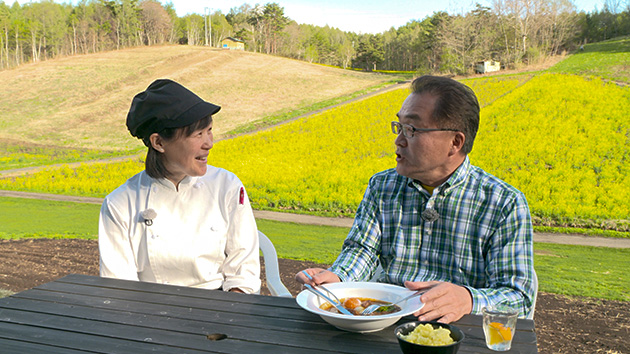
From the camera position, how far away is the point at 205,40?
298ft

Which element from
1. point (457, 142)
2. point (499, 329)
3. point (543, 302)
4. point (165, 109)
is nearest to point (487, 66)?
point (543, 302)

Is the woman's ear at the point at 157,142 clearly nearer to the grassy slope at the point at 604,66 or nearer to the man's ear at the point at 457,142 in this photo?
the man's ear at the point at 457,142

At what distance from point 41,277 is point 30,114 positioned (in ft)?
124

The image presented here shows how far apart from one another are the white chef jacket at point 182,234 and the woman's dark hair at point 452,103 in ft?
3.68

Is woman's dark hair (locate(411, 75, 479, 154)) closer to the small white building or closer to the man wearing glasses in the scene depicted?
the man wearing glasses

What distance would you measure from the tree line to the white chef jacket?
126 feet

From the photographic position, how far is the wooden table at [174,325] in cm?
174

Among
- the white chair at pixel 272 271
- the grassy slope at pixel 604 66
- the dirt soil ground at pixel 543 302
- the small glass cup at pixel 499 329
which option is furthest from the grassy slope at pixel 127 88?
the small glass cup at pixel 499 329

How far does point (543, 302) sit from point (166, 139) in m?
4.96

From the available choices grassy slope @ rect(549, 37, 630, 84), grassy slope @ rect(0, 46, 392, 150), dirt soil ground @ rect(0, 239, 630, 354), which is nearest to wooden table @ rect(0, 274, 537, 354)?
dirt soil ground @ rect(0, 239, 630, 354)

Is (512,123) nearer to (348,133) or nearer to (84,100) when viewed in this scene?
(348,133)

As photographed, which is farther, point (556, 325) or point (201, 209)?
point (556, 325)

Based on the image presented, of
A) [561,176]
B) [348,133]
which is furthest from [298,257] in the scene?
[348,133]

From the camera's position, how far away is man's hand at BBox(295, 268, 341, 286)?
2254mm
